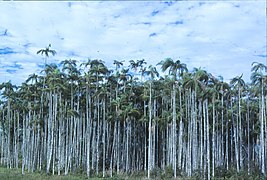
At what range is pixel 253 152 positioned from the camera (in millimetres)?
50750

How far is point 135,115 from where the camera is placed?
135 feet

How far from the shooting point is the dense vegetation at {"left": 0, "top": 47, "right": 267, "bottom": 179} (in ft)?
121

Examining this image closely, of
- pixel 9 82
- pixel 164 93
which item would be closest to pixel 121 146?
pixel 164 93

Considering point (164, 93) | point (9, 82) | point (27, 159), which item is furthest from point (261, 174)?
point (9, 82)

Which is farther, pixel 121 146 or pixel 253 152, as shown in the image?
pixel 253 152

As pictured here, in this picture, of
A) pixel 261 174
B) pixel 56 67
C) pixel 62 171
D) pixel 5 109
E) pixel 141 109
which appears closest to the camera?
pixel 261 174

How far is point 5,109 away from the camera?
55.7 m

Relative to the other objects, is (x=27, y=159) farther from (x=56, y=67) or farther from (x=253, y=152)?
(x=253, y=152)

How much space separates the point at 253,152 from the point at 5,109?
39965 millimetres

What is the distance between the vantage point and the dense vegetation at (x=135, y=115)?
36.9 meters

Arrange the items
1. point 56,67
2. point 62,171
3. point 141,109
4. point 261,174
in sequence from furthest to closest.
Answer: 1. point 141,109
2. point 56,67
3. point 62,171
4. point 261,174

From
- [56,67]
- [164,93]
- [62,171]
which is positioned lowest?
[62,171]

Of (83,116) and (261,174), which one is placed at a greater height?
(83,116)

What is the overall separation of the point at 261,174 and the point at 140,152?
17.7 m
